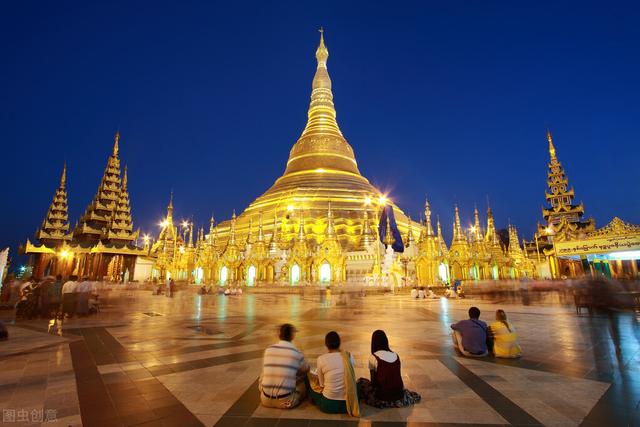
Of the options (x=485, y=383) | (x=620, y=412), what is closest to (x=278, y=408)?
(x=485, y=383)

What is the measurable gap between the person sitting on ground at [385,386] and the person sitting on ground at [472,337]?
2.50 meters

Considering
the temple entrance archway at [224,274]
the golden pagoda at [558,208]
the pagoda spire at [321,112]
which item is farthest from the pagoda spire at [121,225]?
the golden pagoda at [558,208]

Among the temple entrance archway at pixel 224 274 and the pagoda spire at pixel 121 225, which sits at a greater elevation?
the pagoda spire at pixel 121 225

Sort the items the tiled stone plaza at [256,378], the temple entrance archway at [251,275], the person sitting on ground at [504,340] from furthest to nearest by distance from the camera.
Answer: the temple entrance archway at [251,275] < the person sitting on ground at [504,340] < the tiled stone plaza at [256,378]

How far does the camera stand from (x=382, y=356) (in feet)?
12.7

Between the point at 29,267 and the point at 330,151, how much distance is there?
38603mm

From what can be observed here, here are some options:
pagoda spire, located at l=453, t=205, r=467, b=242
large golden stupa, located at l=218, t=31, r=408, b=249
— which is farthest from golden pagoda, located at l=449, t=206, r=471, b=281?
large golden stupa, located at l=218, t=31, r=408, b=249

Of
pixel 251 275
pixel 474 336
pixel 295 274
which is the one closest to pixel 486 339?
pixel 474 336

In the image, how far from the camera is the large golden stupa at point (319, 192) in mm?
35250

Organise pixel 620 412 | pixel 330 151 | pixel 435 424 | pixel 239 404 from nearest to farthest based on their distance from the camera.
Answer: pixel 435 424
pixel 620 412
pixel 239 404
pixel 330 151

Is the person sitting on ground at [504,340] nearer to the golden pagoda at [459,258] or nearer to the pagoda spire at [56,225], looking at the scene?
the golden pagoda at [459,258]

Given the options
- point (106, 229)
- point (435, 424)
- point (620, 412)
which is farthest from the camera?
point (106, 229)

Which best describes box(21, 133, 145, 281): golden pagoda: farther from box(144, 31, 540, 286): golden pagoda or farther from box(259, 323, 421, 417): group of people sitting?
box(259, 323, 421, 417): group of people sitting

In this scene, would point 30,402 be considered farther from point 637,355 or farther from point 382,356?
point 637,355
